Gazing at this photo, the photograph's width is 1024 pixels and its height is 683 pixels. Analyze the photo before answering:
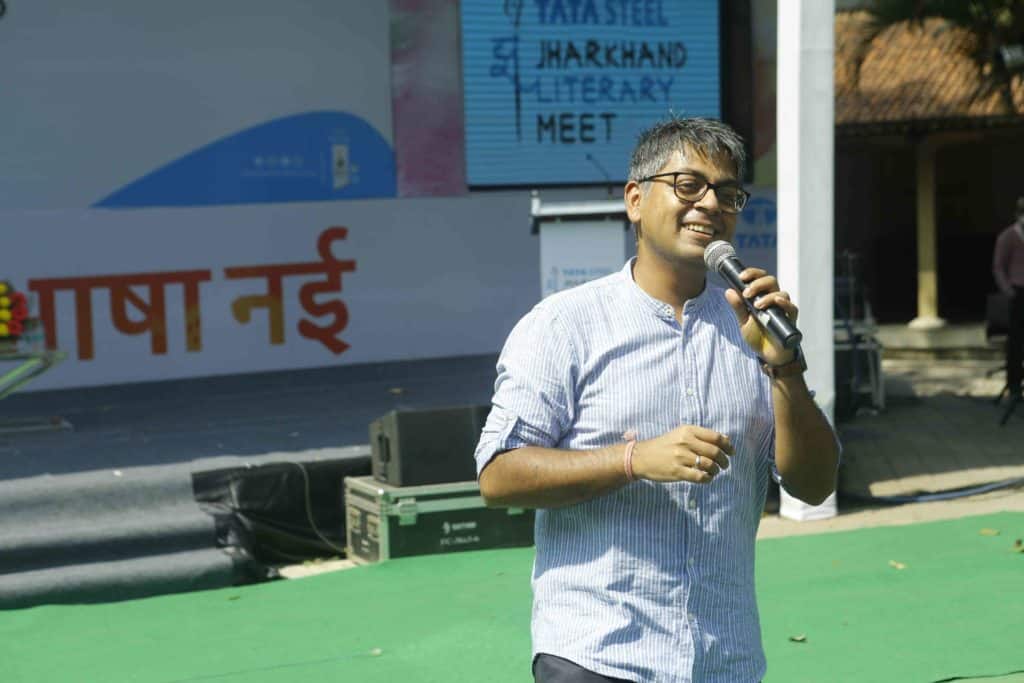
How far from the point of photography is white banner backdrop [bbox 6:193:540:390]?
10656mm

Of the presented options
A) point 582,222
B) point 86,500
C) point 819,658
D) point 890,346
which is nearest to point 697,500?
point 819,658

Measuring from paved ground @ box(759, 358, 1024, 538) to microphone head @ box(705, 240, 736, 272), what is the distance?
5688 mm

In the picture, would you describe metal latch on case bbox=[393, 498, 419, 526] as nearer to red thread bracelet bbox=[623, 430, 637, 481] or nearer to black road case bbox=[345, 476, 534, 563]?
black road case bbox=[345, 476, 534, 563]

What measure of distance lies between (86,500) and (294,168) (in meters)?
4.66

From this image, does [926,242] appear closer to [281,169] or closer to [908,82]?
[908,82]

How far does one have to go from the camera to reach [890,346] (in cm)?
2003

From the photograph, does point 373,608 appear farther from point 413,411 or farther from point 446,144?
point 446,144

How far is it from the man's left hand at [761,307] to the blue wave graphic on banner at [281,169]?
8.85m

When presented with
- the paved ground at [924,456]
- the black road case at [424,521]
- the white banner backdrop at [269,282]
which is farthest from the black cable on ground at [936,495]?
the white banner backdrop at [269,282]

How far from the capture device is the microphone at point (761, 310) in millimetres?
2412

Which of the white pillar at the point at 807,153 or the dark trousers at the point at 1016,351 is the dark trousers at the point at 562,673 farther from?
the dark trousers at the point at 1016,351

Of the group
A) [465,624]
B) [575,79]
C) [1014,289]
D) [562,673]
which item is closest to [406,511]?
[465,624]

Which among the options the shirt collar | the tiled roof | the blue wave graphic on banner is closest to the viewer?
the shirt collar

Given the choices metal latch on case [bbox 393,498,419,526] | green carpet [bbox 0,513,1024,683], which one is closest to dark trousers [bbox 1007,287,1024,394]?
green carpet [bbox 0,513,1024,683]
